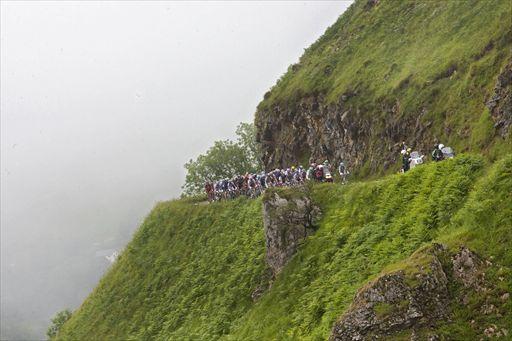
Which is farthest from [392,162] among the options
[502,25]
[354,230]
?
[354,230]

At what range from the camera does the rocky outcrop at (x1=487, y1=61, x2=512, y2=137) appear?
32.9 metres

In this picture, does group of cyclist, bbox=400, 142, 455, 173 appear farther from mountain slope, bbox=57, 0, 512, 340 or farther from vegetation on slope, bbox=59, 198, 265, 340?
vegetation on slope, bbox=59, 198, 265, 340

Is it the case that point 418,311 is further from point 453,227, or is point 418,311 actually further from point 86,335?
point 86,335

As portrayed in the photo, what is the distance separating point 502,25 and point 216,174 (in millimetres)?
80698

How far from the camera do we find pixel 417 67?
161ft

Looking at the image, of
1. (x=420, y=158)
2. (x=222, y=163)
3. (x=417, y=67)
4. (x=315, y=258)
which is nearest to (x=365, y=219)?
(x=315, y=258)

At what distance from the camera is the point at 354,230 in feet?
86.5

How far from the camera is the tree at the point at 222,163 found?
116000mm

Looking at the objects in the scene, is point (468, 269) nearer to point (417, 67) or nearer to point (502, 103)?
point (502, 103)

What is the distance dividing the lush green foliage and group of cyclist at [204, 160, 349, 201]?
28.8ft

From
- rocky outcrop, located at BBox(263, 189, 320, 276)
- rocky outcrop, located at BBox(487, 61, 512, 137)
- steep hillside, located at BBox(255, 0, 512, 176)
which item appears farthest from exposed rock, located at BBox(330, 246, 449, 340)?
rocky outcrop, located at BBox(487, 61, 512, 137)

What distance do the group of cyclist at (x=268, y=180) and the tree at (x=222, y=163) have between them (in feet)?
209

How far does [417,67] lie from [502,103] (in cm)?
1579

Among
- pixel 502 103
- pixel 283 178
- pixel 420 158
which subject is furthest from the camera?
pixel 283 178
